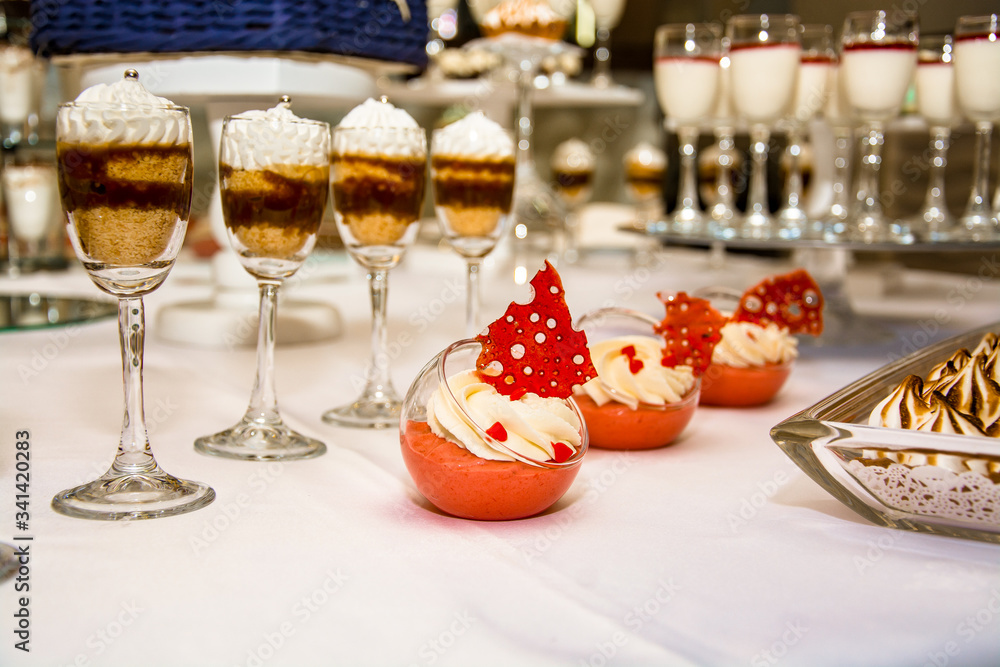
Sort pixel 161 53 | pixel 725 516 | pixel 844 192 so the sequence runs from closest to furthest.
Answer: pixel 725 516 → pixel 161 53 → pixel 844 192

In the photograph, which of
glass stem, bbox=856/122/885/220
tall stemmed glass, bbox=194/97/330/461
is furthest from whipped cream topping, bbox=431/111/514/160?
glass stem, bbox=856/122/885/220

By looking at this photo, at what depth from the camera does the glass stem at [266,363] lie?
1.02 metres

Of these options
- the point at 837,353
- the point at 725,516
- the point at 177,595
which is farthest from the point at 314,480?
the point at 837,353

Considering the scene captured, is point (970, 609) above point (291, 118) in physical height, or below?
below

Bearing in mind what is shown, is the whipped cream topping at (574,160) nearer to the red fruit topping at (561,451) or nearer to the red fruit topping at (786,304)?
the red fruit topping at (786,304)

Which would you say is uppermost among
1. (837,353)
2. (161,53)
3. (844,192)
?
(161,53)

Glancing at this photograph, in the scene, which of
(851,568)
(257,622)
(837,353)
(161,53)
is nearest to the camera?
(257,622)

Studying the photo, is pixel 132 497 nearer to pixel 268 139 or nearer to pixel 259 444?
pixel 259 444

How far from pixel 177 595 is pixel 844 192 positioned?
1.54 metres

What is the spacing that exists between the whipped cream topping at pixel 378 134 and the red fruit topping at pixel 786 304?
1.59 ft

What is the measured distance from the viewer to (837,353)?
64.9 inches

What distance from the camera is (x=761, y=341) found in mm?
1265

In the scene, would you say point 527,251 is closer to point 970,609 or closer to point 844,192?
point 844,192

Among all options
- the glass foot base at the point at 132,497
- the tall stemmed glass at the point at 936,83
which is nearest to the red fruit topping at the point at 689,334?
the glass foot base at the point at 132,497
